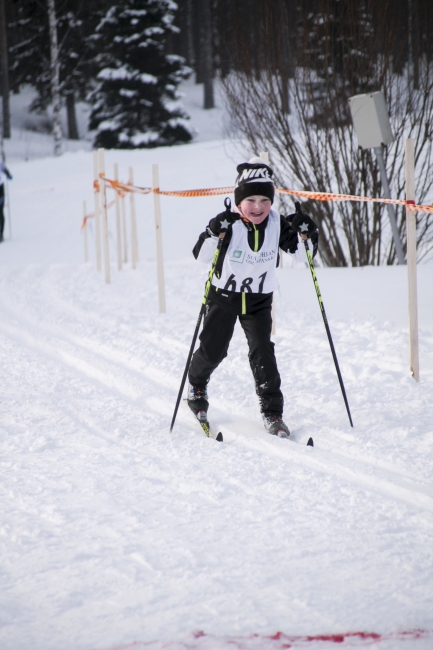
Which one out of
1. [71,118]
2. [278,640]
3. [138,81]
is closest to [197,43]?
[71,118]

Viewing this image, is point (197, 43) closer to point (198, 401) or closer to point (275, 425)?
point (198, 401)

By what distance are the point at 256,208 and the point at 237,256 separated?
313 millimetres

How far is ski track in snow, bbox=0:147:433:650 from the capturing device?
2061 mm

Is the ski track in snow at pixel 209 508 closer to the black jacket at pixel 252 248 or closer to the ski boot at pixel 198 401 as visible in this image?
the ski boot at pixel 198 401

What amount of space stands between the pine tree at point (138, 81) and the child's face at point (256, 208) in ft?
80.9

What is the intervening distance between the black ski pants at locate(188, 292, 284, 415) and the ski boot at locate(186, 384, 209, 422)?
16cm

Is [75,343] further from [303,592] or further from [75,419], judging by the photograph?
[303,592]

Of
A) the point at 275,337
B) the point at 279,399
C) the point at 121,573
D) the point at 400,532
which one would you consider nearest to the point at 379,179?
the point at 275,337

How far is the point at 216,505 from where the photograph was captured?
2846 mm

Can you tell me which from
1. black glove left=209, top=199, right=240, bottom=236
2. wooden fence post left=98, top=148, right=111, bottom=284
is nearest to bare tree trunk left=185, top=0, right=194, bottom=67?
wooden fence post left=98, top=148, right=111, bottom=284

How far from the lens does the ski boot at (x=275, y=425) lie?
12.2 ft

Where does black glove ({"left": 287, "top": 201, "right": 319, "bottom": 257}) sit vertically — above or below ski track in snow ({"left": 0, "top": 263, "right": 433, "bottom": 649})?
above

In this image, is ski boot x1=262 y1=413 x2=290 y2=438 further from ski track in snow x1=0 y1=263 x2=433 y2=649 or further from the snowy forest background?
the snowy forest background

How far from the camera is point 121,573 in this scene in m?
2.32
